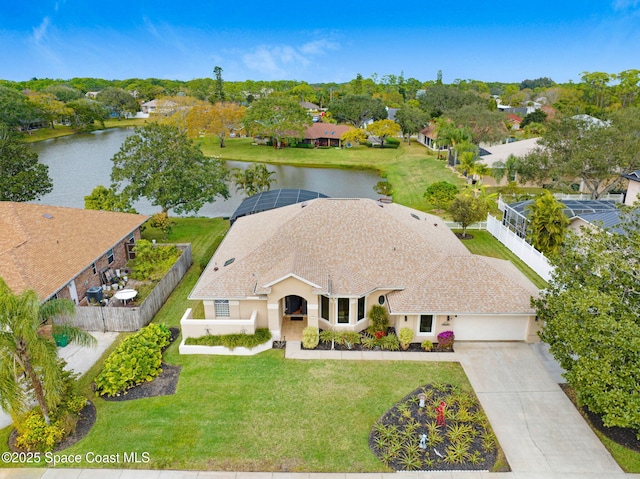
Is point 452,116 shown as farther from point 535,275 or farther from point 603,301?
point 603,301

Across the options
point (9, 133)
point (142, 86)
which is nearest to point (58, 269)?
point (9, 133)

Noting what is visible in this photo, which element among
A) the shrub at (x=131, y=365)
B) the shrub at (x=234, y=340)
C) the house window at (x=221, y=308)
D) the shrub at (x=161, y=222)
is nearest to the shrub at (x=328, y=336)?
the shrub at (x=234, y=340)

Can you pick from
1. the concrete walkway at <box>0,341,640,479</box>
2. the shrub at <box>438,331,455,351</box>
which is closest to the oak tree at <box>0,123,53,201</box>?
the concrete walkway at <box>0,341,640,479</box>

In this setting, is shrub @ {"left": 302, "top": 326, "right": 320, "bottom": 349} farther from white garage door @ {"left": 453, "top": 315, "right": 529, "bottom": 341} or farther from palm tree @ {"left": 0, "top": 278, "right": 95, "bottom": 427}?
palm tree @ {"left": 0, "top": 278, "right": 95, "bottom": 427}

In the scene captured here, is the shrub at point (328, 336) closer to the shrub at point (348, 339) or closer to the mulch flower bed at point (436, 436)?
the shrub at point (348, 339)

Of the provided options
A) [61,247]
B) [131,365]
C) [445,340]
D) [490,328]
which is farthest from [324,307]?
[61,247]

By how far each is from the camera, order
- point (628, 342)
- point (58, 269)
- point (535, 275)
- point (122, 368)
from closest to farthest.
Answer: point (628, 342), point (122, 368), point (58, 269), point (535, 275)
